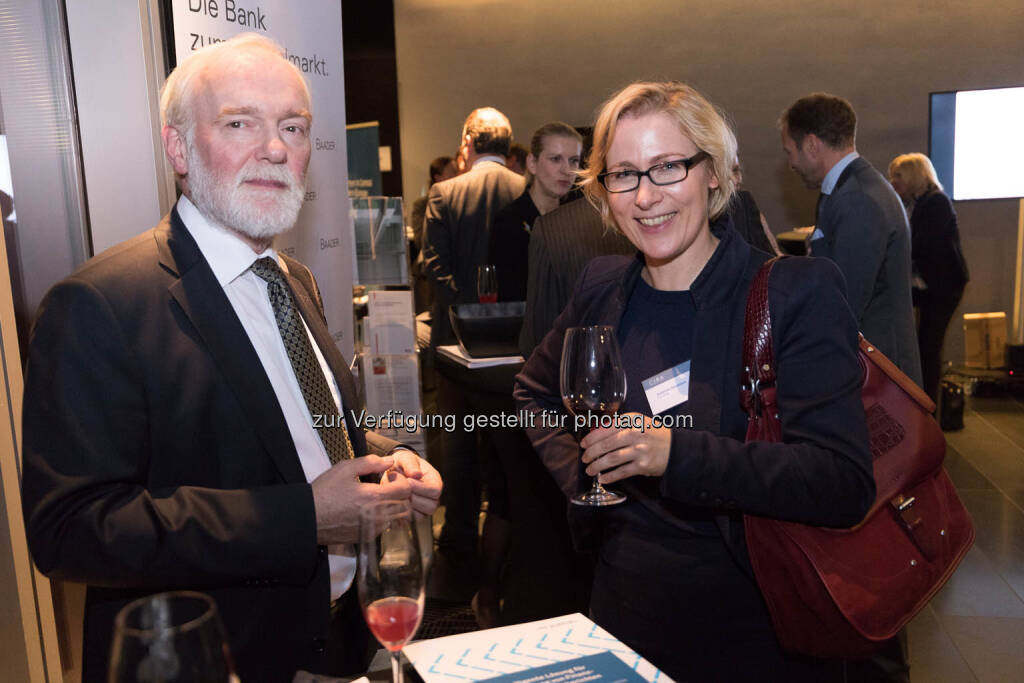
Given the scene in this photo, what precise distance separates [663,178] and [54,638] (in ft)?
5.96

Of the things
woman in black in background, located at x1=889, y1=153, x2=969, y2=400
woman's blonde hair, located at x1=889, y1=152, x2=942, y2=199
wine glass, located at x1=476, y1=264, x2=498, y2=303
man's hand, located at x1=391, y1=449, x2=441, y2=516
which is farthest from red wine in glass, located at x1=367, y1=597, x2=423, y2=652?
woman's blonde hair, located at x1=889, y1=152, x2=942, y2=199

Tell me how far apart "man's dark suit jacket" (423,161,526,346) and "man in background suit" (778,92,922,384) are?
71.8 inches

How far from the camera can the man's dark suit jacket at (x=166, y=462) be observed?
1245mm

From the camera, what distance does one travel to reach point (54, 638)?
1979mm

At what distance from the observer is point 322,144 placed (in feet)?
10.6

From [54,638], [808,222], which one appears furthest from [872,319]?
[808,222]

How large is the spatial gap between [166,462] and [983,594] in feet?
11.9

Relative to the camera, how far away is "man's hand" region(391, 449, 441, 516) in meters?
1.52

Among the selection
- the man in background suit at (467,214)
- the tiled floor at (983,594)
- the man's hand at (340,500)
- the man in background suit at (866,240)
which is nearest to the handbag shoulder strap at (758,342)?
the man's hand at (340,500)

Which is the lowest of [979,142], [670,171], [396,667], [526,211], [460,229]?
[396,667]

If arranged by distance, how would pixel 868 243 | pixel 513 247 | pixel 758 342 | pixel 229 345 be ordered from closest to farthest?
pixel 229 345, pixel 758 342, pixel 868 243, pixel 513 247

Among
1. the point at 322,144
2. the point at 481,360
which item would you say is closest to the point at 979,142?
the point at 481,360

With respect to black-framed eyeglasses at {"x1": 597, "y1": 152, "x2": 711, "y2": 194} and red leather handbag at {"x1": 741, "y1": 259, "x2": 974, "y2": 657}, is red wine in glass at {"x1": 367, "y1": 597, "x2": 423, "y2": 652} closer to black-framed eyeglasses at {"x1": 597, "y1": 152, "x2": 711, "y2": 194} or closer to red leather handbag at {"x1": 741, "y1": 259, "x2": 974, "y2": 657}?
red leather handbag at {"x1": 741, "y1": 259, "x2": 974, "y2": 657}

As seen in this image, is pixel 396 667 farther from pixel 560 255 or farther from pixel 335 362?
pixel 560 255
